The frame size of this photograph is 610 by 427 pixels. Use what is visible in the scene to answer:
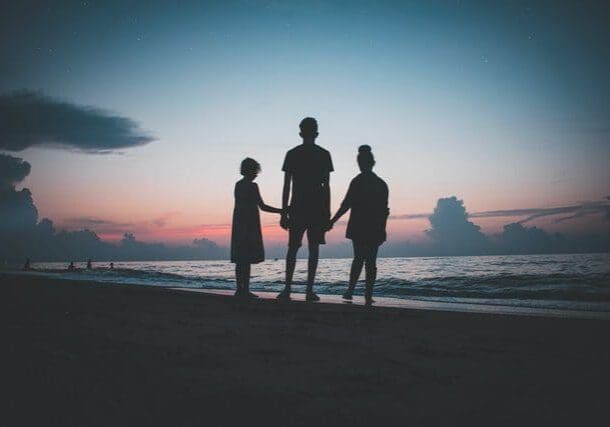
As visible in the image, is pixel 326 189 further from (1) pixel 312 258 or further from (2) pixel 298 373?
(2) pixel 298 373

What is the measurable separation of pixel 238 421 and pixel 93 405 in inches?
19.6

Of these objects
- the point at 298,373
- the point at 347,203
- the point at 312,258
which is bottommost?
the point at 298,373

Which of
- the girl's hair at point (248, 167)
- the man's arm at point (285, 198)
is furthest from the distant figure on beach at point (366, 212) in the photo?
the girl's hair at point (248, 167)

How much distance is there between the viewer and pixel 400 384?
163 cm

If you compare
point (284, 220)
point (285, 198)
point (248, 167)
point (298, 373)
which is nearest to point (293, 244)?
point (284, 220)

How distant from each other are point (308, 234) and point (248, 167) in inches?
67.9

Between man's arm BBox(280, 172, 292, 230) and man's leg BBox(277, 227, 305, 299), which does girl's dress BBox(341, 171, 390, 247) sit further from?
man's arm BBox(280, 172, 292, 230)

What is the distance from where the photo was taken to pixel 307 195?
235 inches

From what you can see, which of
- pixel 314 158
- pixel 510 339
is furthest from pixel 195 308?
pixel 510 339

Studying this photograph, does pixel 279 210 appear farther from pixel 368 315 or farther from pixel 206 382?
pixel 206 382

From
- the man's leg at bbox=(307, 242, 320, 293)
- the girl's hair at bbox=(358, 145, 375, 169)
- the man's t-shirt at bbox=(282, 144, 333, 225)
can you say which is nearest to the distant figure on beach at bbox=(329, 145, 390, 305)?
the girl's hair at bbox=(358, 145, 375, 169)

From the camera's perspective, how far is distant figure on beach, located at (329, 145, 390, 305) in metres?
6.60

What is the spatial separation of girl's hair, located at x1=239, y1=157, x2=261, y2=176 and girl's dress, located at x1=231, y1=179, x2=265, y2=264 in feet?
0.53

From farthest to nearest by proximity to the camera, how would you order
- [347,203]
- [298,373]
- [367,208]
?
Result: [347,203], [367,208], [298,373]
